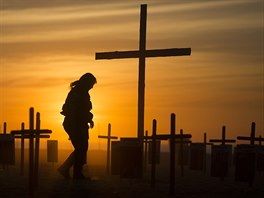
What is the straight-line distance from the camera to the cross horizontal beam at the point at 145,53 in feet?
75.9

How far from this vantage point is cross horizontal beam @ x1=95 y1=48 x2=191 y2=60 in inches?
910

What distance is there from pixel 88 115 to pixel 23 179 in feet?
9.54

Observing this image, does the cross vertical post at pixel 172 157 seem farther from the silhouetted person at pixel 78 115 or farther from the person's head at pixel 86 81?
the person's head at pixel 86 81

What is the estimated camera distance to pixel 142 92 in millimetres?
23234

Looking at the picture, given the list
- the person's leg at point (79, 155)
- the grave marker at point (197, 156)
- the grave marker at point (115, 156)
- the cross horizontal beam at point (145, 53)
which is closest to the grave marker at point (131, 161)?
the person's leg at point (79, 155)

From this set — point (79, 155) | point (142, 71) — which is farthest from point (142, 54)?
point (79, 155)

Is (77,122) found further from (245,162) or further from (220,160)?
(220,160)

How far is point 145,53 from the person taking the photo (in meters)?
23.8

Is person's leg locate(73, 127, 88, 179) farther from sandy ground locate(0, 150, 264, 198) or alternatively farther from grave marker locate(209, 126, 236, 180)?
grave marker locate(209, 126, 236, 180)

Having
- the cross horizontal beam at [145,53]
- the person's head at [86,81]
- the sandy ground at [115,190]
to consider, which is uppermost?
the cross horizontal beam at [145,53]

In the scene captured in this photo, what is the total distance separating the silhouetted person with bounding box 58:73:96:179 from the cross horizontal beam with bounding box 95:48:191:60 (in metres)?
3.15

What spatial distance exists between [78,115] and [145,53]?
3.90 metres

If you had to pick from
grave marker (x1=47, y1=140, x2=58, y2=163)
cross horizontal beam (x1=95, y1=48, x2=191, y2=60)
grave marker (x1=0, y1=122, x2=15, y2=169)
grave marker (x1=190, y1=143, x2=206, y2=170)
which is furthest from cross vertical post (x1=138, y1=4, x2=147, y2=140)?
grave marker (x1=47, y1=140, x2=58, y2=163)

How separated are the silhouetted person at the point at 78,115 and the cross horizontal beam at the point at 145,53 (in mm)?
3149
